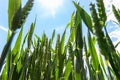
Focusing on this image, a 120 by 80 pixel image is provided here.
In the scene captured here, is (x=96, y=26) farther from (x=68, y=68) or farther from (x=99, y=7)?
(x=68, y=68)

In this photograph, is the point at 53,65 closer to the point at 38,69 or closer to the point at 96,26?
the point at 38,69

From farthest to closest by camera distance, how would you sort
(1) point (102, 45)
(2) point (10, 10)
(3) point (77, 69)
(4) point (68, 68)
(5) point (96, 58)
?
(4) point (68, 68) → (5) point (96, 58) → (3) point (77, 69) → (1) point (102, 45) → (2) point (10, 10)

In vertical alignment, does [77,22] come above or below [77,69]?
above

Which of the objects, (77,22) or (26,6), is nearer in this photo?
(26,6)

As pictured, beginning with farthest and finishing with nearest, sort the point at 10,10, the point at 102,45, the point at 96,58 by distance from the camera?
1. the point at 96,58
2. the point at 102,45
3. the point at 10,10

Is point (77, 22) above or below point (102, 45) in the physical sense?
above

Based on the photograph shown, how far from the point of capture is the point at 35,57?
2.50 feet

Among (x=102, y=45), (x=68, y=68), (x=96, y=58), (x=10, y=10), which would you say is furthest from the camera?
(x=68, y=68)

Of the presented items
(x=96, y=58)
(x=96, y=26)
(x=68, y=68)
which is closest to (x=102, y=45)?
(x=96, y=26)

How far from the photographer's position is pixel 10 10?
39cm

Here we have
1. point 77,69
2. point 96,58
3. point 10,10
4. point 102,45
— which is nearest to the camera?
point 10,10

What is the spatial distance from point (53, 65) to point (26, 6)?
1.52ft

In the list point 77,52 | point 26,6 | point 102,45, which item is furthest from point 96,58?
point 26,6

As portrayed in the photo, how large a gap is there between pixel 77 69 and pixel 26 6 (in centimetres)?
30
